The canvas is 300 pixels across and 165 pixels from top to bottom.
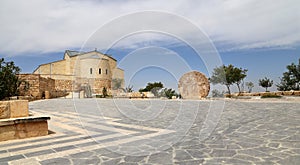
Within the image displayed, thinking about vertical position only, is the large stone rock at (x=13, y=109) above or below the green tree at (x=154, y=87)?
below

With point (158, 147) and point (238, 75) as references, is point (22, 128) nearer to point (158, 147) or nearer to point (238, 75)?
point (158, 147)

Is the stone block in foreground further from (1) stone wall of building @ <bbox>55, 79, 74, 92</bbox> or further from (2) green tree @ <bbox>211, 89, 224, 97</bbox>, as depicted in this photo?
(1) stone wall of building @ <bbox>55, 79, 74, 92</bbox>

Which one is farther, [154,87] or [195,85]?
[154,87]

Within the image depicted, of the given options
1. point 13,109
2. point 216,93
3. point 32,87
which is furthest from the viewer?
point 216,93

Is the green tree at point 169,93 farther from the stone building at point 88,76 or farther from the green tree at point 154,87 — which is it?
the stone building at point 88,76

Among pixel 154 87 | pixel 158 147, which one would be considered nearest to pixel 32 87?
pixel 154 87

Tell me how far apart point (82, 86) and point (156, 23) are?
27518 millimetres

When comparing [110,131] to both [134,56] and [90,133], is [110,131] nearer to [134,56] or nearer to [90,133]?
[90,133]

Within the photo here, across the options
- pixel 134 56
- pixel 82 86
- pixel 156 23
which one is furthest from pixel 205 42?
pixel 82 86

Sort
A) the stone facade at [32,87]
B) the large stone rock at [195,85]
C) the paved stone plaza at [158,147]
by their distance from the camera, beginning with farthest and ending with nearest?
the stone facade at [32,87] < the large stone rock at [195,85] < the paved stone plaza at [158,147]

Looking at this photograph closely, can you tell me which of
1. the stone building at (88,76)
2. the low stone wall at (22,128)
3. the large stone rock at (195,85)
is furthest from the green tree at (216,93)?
the low stone wall at (22,128)

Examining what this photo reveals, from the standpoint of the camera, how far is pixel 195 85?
62.2 ft

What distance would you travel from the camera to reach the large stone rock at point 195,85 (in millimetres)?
18688

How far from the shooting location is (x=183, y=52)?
6.00m
